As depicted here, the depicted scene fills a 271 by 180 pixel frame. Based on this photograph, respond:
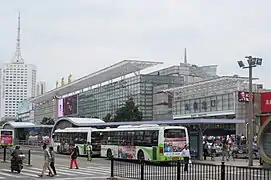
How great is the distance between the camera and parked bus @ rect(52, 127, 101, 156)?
39062 mm

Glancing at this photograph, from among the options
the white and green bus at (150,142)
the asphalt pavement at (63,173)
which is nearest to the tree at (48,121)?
the white and green bus at (150,142)

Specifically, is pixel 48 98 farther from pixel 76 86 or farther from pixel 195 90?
pixel 195 90

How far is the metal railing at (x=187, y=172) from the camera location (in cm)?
1388

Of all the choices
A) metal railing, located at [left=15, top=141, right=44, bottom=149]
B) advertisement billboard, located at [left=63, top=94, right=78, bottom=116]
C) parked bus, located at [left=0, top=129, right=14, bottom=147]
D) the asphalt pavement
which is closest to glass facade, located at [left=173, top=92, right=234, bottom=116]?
metal railing, located at [left=15, top=141, right=44, bottom=149]

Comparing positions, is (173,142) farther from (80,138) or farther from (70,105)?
(70,105)

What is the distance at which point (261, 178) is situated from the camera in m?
13.6

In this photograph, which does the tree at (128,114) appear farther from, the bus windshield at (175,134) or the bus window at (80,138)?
the bus windshield at (175,134)

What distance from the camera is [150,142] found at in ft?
99.7

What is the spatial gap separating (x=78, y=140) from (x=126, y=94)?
7080cm

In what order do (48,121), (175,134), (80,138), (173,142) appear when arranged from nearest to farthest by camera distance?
1. (173,142)
2. (175,134)
3. (80,138)
4. (48,121)

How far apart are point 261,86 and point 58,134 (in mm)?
55333

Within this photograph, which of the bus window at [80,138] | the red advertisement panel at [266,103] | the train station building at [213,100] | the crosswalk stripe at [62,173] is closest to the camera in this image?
the crosswalk stripe at [62,173]

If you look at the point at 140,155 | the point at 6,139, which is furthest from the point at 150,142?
the point at 6,139

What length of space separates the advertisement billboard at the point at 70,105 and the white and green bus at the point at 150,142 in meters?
101
